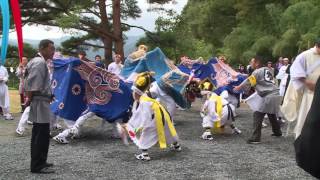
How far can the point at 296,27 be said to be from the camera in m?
21.9

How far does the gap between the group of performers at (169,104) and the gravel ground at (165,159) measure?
219 mm

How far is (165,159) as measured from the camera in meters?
6.82

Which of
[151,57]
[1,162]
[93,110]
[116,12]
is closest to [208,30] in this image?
[116,12]

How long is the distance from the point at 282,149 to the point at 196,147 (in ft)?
4.20

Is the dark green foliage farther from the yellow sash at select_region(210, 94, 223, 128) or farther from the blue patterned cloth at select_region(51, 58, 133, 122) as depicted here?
the blue patterned cloth at select_region(51, 58, 133, 122)

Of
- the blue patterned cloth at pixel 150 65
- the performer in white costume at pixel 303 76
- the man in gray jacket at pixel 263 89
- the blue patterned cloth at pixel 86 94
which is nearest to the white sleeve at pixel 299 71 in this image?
the performer in white costume at pixel 303 76

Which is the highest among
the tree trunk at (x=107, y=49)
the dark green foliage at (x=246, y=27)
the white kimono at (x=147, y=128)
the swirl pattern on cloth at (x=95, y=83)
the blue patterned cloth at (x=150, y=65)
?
the dark green foliage at (x=246, y=27)

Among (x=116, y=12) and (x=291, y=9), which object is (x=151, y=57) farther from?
(x=291, y=9)

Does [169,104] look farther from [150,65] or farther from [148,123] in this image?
[148,123]

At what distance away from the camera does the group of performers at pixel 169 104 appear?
699 cm

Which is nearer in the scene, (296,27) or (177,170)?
(177,170)

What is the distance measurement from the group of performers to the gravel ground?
0.72 feet

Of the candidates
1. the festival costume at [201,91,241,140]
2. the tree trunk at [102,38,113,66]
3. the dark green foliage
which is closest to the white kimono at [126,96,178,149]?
the festival costume at [201,91,241,140]

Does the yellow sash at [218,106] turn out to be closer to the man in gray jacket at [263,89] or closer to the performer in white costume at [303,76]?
the man in gray jacket at [263,89]
